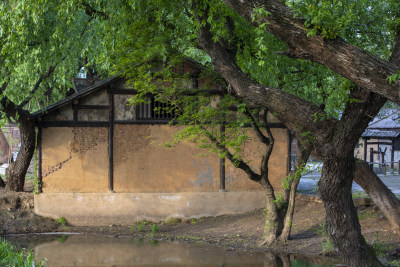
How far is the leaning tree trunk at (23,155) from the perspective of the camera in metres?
13.4

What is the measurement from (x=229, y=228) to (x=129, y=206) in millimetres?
3075

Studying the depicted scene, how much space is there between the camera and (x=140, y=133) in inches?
539

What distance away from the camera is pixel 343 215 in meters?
6.91

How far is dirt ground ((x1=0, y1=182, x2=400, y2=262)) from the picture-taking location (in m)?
11.0

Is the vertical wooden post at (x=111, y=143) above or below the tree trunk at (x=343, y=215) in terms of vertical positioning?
above

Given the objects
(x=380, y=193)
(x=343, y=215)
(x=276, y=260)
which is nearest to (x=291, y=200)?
(x=276, y=260)

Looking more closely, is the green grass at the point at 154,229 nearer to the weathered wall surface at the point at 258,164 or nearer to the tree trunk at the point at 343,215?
the weathered wall surface at the point at 258,164

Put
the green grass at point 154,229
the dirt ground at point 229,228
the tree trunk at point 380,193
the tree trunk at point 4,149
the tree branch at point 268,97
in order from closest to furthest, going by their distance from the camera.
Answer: the tree branch at point 268,97 < the tree trunk at point 380,193 < the dirt ground at point 229,228 < the green grass at point 154,229 < the tree trunk at point 4,149

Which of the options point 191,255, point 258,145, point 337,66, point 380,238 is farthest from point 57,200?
point 337,66

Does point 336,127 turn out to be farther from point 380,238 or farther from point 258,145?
point 258,145

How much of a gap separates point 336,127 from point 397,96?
1339mm

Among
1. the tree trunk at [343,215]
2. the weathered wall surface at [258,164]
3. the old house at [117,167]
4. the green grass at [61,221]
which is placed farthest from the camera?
the weathered wall surface at [258,164]

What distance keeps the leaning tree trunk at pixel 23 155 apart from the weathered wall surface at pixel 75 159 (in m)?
0.46

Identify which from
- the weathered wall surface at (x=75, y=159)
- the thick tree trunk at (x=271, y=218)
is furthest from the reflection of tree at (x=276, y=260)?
the weathered wall surface at (x=75, y=159)
